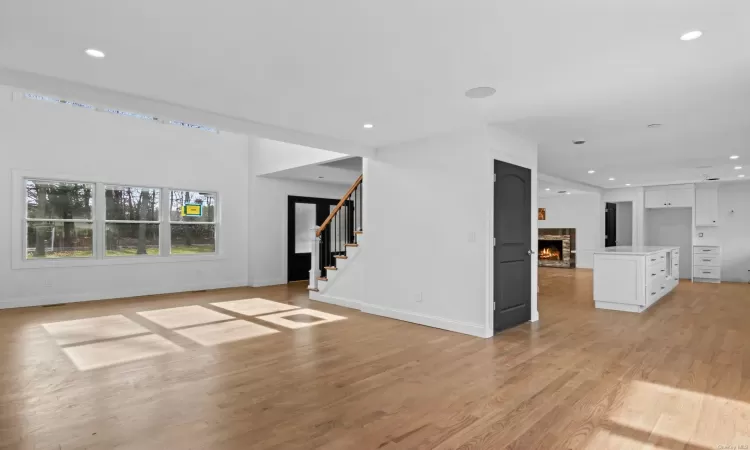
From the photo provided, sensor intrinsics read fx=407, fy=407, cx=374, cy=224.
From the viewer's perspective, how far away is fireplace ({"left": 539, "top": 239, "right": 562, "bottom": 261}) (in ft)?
41.9

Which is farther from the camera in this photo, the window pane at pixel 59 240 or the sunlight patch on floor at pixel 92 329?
the window pane at pixel 59 240

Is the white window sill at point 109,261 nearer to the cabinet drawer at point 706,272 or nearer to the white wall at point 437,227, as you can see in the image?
the white wall at point 437,227

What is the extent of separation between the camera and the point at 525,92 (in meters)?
3.63

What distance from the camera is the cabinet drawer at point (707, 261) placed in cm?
935

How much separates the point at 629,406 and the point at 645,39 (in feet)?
8.01

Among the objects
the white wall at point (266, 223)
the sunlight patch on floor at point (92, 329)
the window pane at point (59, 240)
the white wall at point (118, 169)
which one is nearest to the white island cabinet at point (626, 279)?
the white wall at point (266, 223)

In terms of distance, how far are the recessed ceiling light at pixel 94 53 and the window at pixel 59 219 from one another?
4.97 metres

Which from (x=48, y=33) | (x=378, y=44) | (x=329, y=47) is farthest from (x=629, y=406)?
(x=48, y=33)

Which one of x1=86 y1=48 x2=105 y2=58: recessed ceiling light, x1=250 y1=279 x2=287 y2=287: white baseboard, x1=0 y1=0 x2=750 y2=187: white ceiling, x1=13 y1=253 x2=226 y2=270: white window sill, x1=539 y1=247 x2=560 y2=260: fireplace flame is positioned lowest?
x1=250 y1=279 x2=287 y2=287: white baseboard

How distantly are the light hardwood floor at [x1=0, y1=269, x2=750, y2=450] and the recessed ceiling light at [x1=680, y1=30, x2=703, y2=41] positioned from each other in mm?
2429

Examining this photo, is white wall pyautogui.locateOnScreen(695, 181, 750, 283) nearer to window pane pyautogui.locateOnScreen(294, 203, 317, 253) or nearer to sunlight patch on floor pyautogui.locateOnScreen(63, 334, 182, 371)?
window pane pyautogui.locateOnScreen(294, 203, 317, 253)

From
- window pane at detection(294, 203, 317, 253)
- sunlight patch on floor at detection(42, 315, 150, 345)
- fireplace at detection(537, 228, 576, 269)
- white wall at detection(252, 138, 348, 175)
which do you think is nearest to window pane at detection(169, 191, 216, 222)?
white wall at detection(252, 138, 348, 175)

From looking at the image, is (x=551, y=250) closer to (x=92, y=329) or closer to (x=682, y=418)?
(x=682, y=418)

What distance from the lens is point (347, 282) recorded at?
6.61m
